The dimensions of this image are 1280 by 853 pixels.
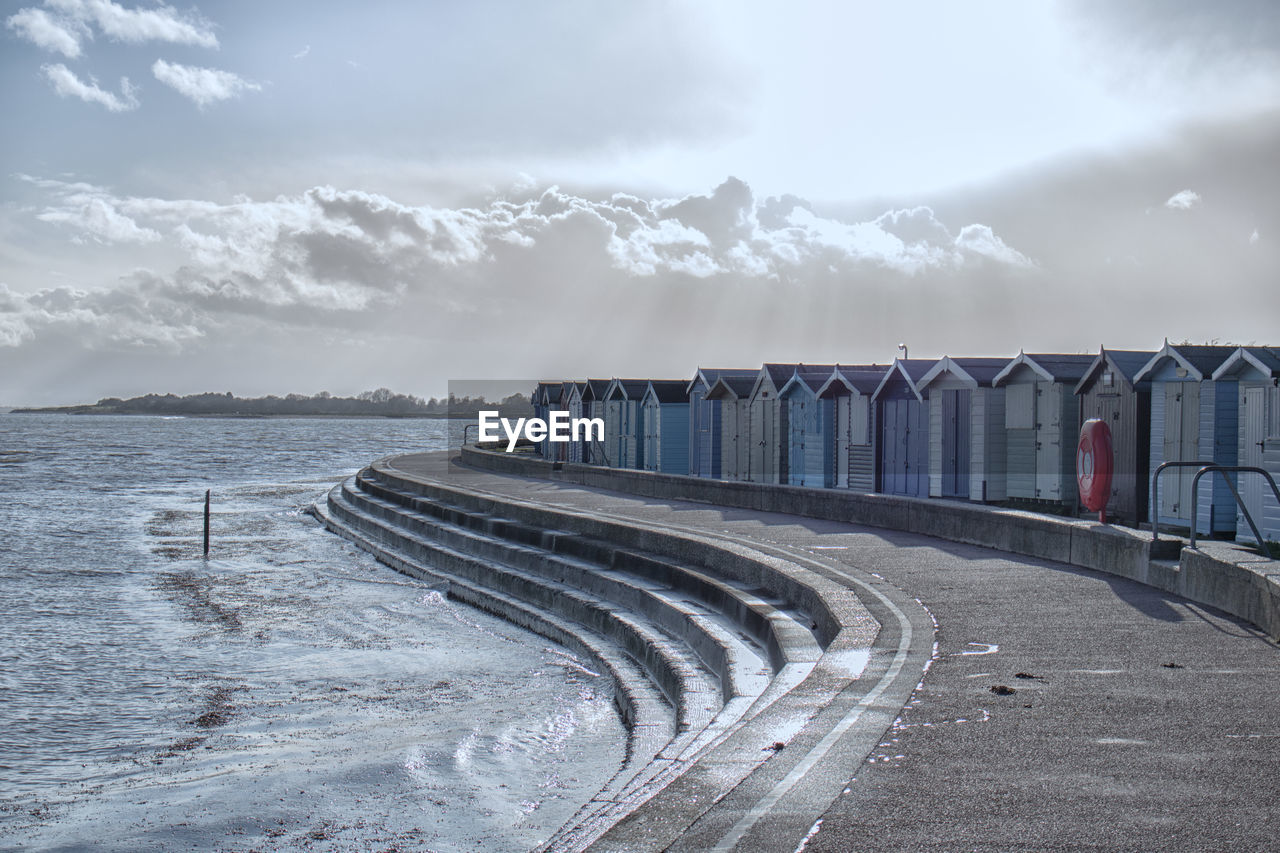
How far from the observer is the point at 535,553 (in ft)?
62.3

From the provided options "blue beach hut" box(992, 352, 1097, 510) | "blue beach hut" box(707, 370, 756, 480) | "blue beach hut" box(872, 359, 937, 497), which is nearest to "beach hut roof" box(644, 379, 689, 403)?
"blue beach hut" box(707, 370, 756, 480)

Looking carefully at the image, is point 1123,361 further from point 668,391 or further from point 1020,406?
point 668,391

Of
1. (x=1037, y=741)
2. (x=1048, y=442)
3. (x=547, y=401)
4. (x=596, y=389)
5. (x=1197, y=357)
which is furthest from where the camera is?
(x=547, y=401)

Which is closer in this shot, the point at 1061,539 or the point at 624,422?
the point at 1061,539

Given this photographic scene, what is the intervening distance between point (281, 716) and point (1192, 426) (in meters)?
13.4

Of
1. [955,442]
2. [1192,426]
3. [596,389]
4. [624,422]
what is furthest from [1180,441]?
[596,389]

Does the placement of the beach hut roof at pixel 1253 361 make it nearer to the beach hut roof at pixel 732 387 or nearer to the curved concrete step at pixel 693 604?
the curved concrete step at pixel 693 604

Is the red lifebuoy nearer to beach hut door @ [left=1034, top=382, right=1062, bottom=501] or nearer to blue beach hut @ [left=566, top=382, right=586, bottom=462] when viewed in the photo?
beach hut door @ [left=1034, top=382, right=1062, bottom=501]

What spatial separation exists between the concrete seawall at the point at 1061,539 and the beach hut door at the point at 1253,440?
2.69 meters

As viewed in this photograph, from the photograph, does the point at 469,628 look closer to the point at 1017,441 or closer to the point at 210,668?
the point at 210,668

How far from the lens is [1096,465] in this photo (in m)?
12.9

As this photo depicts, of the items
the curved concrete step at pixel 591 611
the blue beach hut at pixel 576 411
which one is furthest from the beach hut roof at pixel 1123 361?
the blue beach hut at pixel 576 411

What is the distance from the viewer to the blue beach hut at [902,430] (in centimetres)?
2341

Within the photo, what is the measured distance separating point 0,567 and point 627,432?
749 inches
